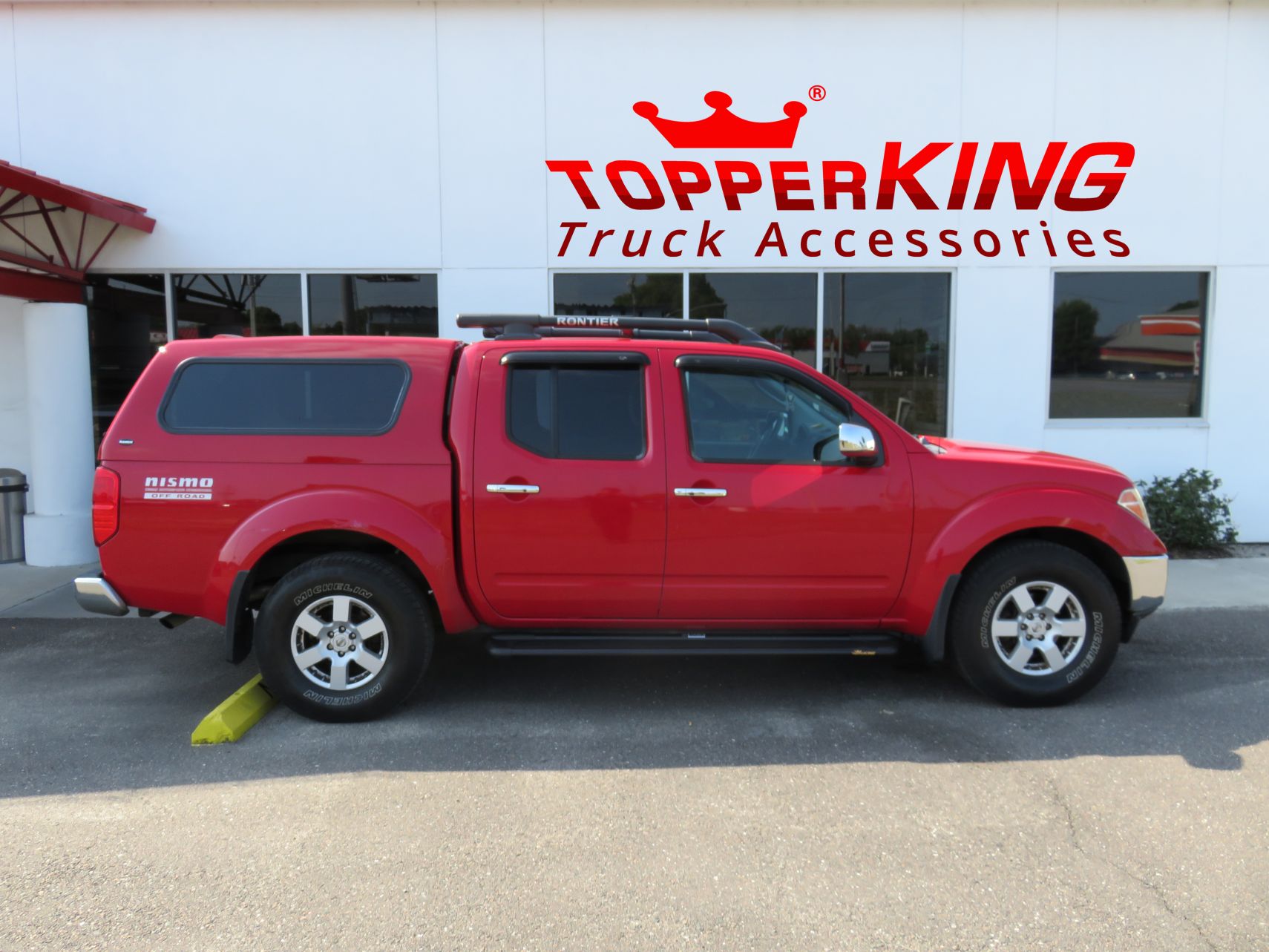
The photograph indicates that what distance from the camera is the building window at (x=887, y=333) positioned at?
8.77 m

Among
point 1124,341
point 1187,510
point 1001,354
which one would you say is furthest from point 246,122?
point 1187,510

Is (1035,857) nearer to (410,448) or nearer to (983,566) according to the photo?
(983,566)

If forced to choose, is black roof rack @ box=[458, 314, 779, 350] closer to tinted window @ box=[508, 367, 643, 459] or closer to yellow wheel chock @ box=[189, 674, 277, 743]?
tinted window @ box=[508, 367, 643, 459]

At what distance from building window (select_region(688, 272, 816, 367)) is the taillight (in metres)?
5.64

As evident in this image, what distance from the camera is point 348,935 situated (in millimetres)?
2775

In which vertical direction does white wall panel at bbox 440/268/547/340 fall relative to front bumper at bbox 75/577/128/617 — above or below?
above

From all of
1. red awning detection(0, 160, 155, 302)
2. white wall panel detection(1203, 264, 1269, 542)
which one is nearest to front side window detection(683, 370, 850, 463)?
red awning detection(0, 160, 155, 302)

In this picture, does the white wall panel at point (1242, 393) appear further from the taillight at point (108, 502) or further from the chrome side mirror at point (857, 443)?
the taillight at point (108, 502)

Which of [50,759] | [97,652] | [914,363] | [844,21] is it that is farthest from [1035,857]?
[844,21]

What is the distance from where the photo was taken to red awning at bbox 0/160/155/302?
23.8 feet

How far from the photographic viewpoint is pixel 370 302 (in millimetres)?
8711

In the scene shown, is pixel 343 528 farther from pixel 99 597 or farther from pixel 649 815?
pixel 649 815

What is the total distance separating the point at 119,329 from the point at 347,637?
20.3 ft

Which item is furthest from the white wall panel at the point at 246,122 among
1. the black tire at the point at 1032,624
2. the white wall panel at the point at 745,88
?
the black tire at the point at 1032,624
